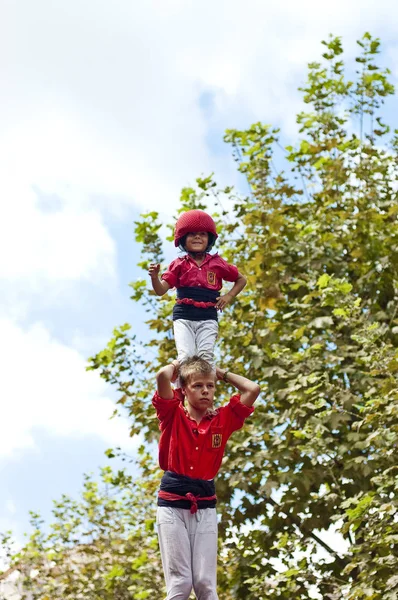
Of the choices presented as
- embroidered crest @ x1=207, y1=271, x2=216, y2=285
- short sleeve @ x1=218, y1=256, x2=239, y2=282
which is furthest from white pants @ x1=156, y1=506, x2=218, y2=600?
short sleeve @ x1=218, y1=256, x2=239, y2=282

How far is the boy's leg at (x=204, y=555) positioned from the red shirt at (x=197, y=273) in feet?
5.07

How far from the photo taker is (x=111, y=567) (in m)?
13.0

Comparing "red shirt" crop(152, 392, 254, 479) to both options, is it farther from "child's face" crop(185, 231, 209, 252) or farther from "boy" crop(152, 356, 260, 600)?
"child's face" crop(185, 231, 209, 252)

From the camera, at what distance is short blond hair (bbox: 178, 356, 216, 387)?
540cm

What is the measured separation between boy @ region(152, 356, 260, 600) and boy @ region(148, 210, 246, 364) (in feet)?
1.16

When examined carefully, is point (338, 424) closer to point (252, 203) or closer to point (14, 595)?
point (252, 203)

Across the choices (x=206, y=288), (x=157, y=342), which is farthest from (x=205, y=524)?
(x=157, y=342)

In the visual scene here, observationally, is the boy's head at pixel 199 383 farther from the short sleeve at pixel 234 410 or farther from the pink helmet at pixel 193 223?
the pink helmet at pixel 193 223

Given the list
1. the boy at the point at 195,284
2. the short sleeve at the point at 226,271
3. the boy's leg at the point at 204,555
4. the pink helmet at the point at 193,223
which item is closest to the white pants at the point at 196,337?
the boy at the point at 195,284

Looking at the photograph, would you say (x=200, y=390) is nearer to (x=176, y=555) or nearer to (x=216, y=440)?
(x=216, y=440)

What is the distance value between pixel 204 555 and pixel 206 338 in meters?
1.45

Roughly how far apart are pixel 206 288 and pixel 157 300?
18.5ft

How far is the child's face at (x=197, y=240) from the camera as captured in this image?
6027 millimetres

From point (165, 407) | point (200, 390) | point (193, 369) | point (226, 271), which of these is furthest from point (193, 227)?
point (165, 407)
